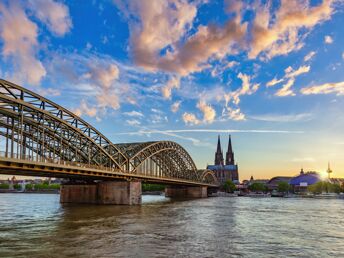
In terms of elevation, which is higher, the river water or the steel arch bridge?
the steel arch bridge

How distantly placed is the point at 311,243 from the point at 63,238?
22777 millimetres

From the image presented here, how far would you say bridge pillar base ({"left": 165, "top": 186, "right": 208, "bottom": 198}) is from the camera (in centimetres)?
16170

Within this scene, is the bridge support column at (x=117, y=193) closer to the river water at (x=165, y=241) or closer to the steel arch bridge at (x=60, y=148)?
the steel arch bridge at (x=60, y=148)

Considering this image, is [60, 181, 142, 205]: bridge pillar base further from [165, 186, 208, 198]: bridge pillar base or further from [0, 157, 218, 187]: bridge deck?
[165, 186, 208, 198]: bridge pillar base

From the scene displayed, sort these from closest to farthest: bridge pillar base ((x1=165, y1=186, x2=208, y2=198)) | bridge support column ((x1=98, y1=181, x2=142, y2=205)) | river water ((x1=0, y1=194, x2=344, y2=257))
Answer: river water ((x1=0, y1=194, x2=344, y2=257))
bridge support column ((x1=98, y1=181, x2=142, y2=205))
bridge pillar base ((x1=165, y1=186, x2=208, y2=198))

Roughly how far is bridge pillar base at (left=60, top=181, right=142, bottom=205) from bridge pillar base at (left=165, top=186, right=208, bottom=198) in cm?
8002

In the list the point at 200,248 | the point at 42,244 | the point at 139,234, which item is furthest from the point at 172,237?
the point at 42,244

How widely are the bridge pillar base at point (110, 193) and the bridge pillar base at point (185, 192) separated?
263 ft

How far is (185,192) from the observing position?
164125 millimetres

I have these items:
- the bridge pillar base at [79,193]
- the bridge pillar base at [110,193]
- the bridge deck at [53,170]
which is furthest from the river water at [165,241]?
the bridge pillar base at [79,193]

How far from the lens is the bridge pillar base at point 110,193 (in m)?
80.1

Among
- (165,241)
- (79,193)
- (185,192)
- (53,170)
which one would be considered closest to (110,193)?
(79,193)

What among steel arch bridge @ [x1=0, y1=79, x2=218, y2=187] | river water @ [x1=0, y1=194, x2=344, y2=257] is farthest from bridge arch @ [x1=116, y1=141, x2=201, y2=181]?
river water @ [x1=0, y1=194, x2=344, y2=257]

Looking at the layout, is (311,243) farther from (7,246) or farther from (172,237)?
(7,246)
